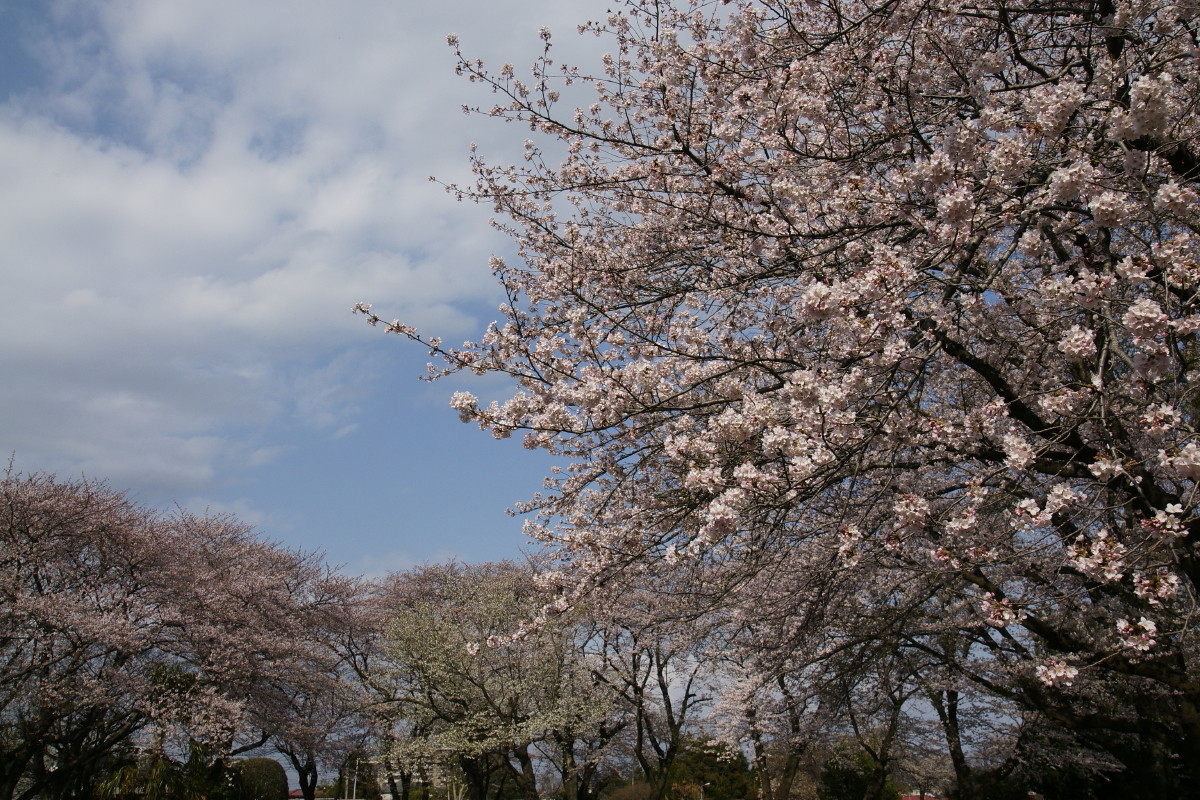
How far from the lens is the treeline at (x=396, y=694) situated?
13.2 meters

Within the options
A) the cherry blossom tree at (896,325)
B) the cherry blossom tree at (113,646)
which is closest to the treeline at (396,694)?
the cherry blossom tree at (113,646)

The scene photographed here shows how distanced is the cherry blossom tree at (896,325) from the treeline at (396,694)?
297 centimetres

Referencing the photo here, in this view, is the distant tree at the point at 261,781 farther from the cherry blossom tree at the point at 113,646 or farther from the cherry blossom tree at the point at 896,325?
the cherry blossom tree at the point at 896,325

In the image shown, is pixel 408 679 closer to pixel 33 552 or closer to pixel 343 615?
pixel 343 615

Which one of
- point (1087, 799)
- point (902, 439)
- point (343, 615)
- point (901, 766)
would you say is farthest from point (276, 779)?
point (902, 439)

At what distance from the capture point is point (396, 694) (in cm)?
2203

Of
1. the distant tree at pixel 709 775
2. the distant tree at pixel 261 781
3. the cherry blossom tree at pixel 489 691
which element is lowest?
the distant tree at pixel 709 775

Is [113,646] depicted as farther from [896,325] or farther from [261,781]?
[896,325]

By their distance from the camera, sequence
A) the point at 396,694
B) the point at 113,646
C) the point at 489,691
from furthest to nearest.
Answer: the point at 396,694, the point at 489,691, the point at 113,646

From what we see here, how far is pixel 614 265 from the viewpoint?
693 cm

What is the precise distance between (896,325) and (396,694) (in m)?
21.7

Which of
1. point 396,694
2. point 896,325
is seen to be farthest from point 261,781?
point 896,325

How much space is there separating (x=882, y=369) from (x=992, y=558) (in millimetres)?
1201

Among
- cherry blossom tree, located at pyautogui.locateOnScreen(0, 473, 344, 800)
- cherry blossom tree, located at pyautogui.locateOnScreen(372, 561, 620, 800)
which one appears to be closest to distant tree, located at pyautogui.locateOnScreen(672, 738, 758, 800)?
cherry blossom tree, located at pyautogui.locateOnScreen(372, 561, 620, 800)
